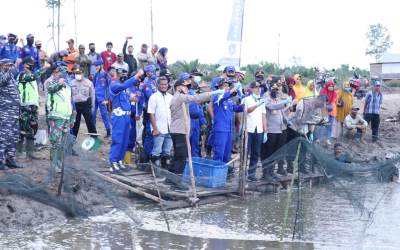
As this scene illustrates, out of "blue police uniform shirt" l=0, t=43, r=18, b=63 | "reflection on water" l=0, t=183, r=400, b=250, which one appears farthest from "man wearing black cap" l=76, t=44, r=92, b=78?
"reflection on water" l=0, t=183, r=400, b=250

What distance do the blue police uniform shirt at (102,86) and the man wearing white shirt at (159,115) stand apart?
3166mm

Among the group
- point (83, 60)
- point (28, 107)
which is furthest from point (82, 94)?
point (83, 60)

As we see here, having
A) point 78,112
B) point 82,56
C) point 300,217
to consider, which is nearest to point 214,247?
point 300,217

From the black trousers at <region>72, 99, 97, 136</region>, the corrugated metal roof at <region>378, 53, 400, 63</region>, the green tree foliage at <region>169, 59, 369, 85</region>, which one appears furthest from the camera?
the corrugated metal roof at <region>378, 53, 400, 63</region>

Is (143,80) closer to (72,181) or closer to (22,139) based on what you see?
(22,139)

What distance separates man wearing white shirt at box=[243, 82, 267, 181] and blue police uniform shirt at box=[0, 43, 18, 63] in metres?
5.90

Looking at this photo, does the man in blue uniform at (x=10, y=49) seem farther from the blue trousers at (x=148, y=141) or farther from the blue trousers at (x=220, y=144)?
the blue trousers at (x=220, y=144)

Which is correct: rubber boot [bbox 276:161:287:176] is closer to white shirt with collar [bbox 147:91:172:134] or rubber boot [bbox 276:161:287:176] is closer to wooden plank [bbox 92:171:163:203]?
white shirt with collar [bbox 147:91:172:134]

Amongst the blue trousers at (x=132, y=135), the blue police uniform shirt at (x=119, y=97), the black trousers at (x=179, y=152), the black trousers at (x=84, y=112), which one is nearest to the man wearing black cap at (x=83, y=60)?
the black trousers at (x=84, y=112)

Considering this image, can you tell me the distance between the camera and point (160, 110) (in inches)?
412

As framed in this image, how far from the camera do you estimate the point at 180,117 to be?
10008 mm

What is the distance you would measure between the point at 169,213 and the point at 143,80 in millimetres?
3234

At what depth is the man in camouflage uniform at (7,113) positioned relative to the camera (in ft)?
30.9

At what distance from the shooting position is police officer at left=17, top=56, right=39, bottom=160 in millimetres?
10797
